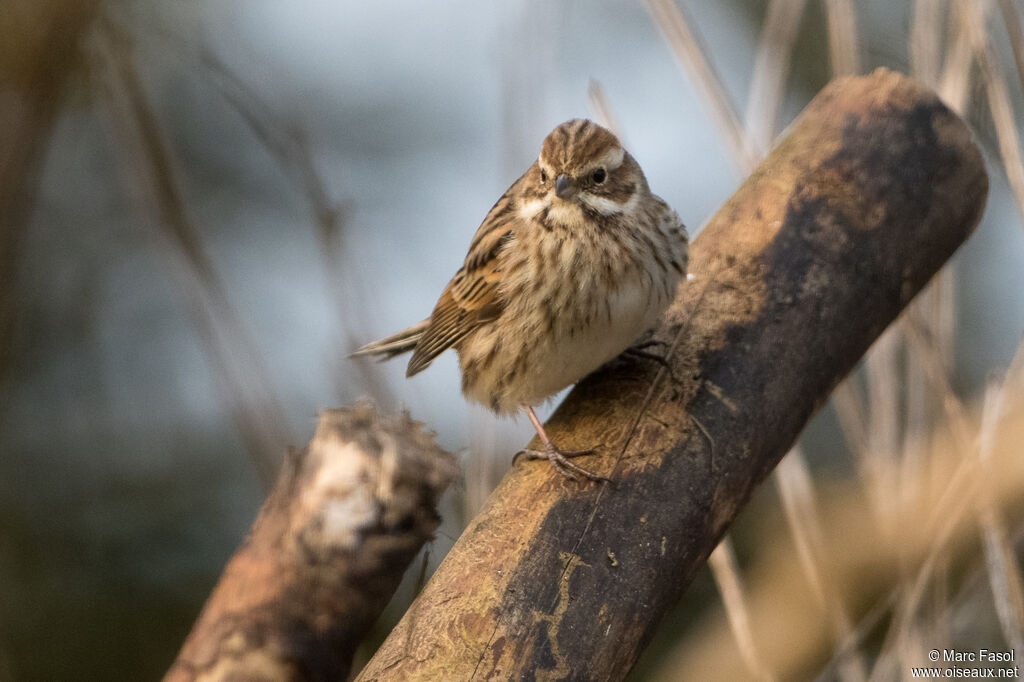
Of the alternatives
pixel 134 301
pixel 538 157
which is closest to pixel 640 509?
pixel 538 157

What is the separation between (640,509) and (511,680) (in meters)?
0.50

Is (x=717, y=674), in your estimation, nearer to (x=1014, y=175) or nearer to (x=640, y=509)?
(x=640, y=509)

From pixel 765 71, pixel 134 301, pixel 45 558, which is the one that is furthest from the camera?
pixel 134 301

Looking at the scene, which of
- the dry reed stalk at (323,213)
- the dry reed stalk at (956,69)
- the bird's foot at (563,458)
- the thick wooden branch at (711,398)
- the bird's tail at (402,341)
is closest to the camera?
the thick wooden branch at (711,398)

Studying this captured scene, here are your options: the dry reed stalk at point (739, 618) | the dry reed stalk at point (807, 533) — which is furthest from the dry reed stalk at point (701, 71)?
the dry reed stalk at point (739, 618)

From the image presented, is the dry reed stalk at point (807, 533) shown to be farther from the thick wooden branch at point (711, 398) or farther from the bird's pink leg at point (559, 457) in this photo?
the bird's pink leg at point (559, 457)

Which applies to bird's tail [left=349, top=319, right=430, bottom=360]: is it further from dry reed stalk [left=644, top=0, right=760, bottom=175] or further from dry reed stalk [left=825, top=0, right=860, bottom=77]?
dry reed stalk [left=825, top=0, right=860, bottom=77]

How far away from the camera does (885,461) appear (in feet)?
9.52

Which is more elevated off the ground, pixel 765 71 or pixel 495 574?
pixel 765 71

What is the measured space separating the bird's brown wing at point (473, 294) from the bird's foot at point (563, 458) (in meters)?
0.53

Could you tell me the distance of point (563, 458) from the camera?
2316 millimetres

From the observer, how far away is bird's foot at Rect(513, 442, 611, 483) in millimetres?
2252

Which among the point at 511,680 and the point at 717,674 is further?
the point at 717,674

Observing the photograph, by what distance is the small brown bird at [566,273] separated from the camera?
2.57 m
